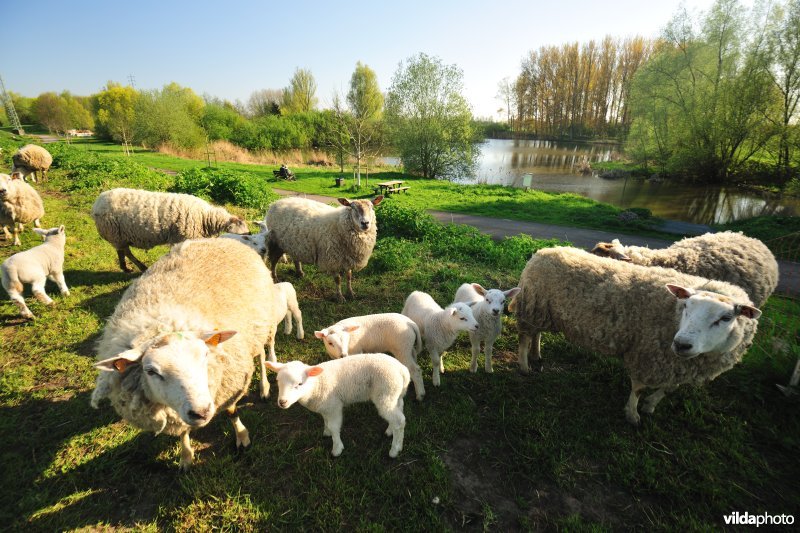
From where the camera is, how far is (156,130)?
103 feet

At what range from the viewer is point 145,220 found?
266 inches

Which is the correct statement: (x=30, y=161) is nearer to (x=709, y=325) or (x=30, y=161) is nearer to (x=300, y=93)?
(x=709, y=325)

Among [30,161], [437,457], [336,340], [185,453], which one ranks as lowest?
[437,457]

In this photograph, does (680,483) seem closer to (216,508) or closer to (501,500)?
(501,500)

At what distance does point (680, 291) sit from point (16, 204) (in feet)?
42.1

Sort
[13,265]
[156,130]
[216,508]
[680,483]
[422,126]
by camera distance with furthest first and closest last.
Answer: [156,130] → [422,126] → [13,265] → [680,483] → [216,508]

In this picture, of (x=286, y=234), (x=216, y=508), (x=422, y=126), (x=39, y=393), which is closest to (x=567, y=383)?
(x=216, y=508)

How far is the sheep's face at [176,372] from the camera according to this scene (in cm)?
228

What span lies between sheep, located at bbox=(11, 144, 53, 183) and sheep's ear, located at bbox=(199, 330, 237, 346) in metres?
17.7

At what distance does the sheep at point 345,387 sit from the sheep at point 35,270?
4.91m

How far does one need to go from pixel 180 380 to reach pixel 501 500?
2.87 m

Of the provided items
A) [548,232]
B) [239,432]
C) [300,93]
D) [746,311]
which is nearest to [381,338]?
[239,432]

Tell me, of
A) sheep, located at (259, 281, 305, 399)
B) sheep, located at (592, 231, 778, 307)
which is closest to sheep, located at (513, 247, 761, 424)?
sheep, located at (592, 231, 778, 307)

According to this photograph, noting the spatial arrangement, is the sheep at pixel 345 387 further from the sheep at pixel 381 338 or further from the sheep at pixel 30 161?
the sheep at pixel 30 161
